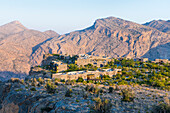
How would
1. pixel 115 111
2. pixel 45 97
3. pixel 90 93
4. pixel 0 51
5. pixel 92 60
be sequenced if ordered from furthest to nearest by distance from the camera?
pixel 0 51, pixel 92 60, pixel 90 93, pixel 45 97, pixel 115 111

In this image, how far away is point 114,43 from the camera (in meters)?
164

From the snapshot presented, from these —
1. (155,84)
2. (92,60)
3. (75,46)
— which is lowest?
(155,84)

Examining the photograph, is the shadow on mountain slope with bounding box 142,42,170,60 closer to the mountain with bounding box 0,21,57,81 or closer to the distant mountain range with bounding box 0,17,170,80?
the distant mountain range with bounding box 0,17,170,80

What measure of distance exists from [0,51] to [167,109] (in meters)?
163

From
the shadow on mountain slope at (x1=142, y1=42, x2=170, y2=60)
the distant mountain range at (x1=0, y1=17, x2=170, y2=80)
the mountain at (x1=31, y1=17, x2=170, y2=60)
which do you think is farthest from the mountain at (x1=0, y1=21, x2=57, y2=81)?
the shadow on mountain slope at (x1=142, y1=42, x2=170, y2=60)

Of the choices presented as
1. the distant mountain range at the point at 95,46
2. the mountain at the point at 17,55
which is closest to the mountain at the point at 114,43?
the distant mountain range at the point at 95,46

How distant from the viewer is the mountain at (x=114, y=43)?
15450 centimetres

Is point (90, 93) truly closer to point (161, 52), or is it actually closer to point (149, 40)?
point (161, 52)

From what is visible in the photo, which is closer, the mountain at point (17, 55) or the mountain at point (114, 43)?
the mountain at point (17, 55)

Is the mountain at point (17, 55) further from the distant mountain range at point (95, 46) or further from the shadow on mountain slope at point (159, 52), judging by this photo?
the shadow on mountain slope at point (159, 52)

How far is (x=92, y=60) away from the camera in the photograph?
176ft

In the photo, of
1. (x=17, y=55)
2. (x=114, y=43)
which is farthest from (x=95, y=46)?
(x=17, y=55)

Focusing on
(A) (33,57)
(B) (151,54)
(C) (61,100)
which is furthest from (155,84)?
(A) (33,57)

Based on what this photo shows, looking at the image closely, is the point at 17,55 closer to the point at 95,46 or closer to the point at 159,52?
the point at 95,46
